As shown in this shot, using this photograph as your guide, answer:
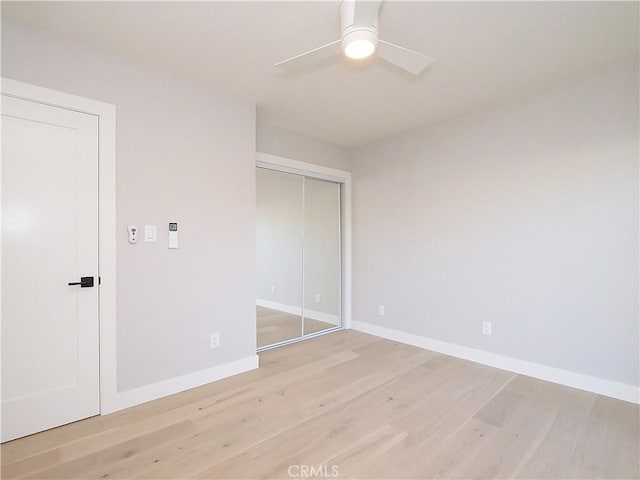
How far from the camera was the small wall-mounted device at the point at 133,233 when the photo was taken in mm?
2311

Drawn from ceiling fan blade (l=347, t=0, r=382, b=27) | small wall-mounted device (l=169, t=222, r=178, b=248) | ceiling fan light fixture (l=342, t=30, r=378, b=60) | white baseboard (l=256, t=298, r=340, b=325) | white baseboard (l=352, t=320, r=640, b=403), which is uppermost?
ceiling fan blade (l=347, t=0, r=382, b=27)

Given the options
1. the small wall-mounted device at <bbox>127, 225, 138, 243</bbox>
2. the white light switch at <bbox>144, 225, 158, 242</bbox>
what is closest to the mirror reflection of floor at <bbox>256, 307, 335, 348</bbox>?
the white light switch at <bbox>144, 225, 158, 242</bbox>

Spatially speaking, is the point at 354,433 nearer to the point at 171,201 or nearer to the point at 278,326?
the point at 278,326

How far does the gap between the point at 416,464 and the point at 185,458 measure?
1278 mm

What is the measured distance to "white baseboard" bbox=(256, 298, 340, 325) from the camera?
12.2 feet

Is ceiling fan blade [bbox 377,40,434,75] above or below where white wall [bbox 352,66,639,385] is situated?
above

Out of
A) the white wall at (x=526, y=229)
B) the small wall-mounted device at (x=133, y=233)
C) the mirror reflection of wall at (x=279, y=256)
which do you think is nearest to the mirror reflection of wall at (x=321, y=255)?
the mirror reflection of wall at (x=279, y=256)

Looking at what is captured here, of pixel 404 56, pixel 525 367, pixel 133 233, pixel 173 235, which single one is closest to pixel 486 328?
pixel 525 367

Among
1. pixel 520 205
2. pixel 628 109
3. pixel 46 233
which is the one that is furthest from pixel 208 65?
pixel 628 109

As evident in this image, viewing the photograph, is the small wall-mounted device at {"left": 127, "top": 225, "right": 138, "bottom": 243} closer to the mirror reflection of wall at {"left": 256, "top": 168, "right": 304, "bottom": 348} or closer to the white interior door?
the white interior door

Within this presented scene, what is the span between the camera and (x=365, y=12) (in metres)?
1.56

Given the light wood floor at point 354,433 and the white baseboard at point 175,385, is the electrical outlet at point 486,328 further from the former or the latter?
the white baseboard at point 175,385

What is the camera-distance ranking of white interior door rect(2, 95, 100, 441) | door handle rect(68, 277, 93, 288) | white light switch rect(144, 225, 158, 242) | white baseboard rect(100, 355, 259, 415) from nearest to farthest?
white interior door rect(2, 95, 100, 441), door handle rect(68, 277, 93, 288), white baseboard rect(100, 355, 259, 415), white light switch rect(144, 225, 158, 242)

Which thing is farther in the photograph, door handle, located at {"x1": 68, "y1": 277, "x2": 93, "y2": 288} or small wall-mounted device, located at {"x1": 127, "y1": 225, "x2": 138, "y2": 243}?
small wall-mounted device, located at {"x1": 127, "y1": 225, "x2": 138, "y2": 243}
